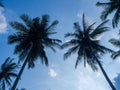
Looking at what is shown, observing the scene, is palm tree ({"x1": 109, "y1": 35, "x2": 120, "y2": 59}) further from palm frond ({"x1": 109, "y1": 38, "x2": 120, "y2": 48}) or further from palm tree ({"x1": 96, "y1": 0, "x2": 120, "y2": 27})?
palm tree ({"x1": 96, "y1": 0, "x2": 120, "y2": 27})

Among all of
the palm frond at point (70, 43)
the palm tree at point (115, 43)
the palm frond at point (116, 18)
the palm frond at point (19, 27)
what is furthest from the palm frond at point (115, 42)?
the palm frond at point (19, 27)

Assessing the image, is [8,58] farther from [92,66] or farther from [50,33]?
[92,66]

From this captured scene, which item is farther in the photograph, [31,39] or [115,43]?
[115,43]

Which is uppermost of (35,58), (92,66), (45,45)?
(45,45)

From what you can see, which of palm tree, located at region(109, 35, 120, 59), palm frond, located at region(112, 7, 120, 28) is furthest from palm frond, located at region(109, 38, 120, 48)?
palm frond, located at region(112, 7, 120, 28)

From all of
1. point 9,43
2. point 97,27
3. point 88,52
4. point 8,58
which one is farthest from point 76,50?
point 8,58

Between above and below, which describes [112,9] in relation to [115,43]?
above

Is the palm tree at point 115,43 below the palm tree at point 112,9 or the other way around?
below

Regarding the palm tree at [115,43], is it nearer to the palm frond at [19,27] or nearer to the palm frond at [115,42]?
the palm frond at [115,42]

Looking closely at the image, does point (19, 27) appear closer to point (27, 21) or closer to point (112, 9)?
point (27, 21)

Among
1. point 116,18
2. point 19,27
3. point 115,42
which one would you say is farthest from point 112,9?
point 19,27

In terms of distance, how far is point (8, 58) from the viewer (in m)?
34.0

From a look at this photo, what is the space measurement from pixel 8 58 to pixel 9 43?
7.87m

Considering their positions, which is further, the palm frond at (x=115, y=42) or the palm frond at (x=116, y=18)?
the palm frond at (x=115, y=42)
